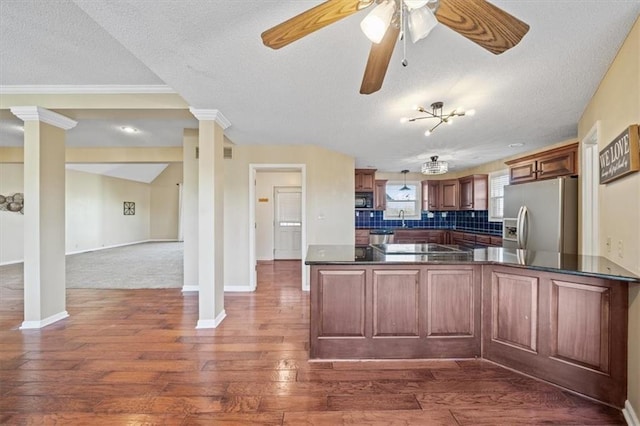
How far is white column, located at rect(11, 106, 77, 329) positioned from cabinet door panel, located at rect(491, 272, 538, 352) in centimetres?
448

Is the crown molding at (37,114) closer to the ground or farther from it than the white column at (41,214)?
farther from it

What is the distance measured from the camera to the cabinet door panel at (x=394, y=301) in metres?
2.56

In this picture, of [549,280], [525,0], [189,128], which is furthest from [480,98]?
[189,128]

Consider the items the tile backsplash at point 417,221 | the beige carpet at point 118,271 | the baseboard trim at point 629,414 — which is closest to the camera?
the baseboard trim at point 629,414

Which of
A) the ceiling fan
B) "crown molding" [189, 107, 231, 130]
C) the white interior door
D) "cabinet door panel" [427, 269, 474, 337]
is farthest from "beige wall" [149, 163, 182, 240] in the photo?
the ceiling fan

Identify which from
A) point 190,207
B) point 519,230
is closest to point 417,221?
point 519,230

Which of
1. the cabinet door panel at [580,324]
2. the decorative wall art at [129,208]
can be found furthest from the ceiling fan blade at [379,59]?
the decorative wall art at [129,208]

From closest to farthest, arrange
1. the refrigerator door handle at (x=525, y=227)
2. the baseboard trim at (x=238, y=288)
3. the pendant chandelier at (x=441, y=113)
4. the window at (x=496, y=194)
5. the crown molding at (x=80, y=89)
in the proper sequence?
the pendant chandelier at (x=441, y=113)
the crown molding at (x=80, y=89)
the refrigerator door handle at (x=525, y=227)
the baseboard trim at (x=238, y=288)
the window at (x=496, y=194)

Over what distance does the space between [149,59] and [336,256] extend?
2.11 metres

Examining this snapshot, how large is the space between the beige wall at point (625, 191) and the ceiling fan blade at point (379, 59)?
1.53 meters

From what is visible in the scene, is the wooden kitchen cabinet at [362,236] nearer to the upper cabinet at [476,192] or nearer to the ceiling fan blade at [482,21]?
the upper cabinet at [476,192]

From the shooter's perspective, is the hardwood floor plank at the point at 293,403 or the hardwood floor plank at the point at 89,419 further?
the hardwood floor plank at the point at 293,403

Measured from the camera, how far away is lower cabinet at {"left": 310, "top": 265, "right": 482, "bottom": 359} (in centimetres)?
256

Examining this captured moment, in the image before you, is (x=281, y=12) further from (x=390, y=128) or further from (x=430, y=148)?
(x=430, y=148)
